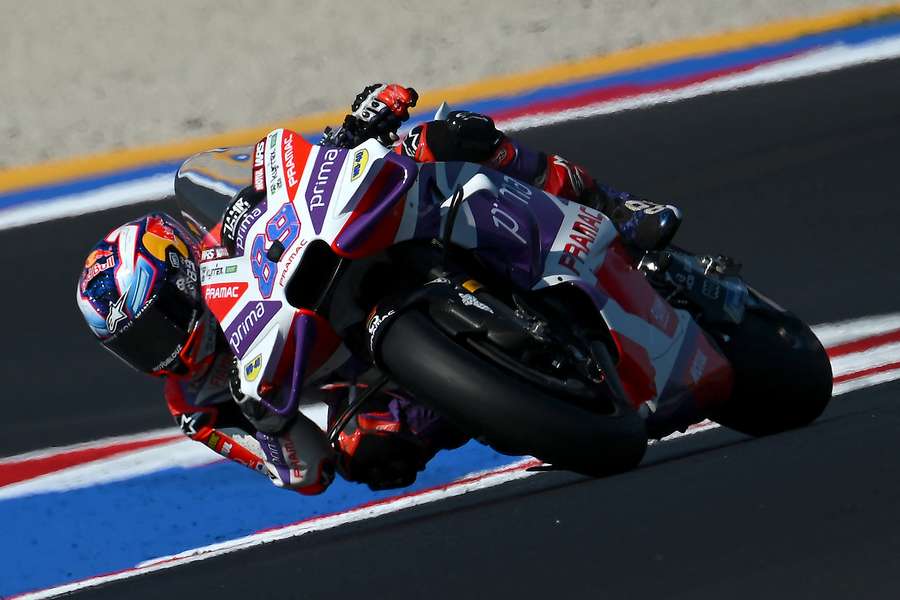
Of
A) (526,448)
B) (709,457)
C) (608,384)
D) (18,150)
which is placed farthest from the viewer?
(18,150)

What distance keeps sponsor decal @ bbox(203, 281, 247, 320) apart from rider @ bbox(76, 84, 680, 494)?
9 cm

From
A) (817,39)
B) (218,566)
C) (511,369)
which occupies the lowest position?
(218,566)

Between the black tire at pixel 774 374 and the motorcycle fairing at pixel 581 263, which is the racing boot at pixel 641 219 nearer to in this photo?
the motorcycle fairing at pixel 581 263

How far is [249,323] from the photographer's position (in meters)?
3.99

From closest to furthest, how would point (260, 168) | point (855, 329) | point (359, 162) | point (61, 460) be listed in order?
point (359, 162) < point (260, 168) < point (855, 329) < point (61, 460)

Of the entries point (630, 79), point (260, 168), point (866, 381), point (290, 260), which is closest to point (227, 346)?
point (260, 168)

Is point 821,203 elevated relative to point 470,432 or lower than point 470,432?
lower

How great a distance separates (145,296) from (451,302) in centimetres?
100

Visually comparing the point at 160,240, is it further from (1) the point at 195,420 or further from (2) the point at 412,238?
(2) the point at 412,238

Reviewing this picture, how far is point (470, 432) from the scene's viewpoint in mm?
3635

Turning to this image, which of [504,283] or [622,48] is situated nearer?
[504,283]

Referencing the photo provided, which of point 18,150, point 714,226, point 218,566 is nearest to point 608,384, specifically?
point 218,566

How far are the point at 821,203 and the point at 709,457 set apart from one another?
2.50 meters

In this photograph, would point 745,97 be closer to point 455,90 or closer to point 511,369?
point 455,90
